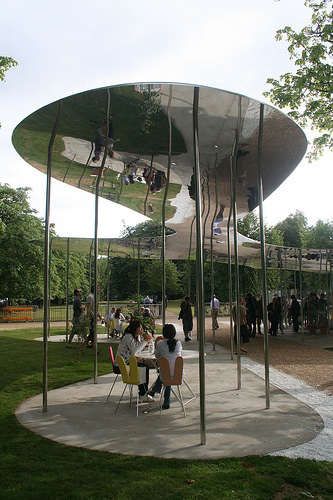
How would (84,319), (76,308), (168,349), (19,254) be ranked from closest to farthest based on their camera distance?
(168,349) < (84,319) < (76,308) < (19,254)

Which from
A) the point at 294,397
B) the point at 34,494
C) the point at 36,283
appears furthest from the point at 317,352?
the point at 36,283

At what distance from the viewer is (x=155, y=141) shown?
285 inches

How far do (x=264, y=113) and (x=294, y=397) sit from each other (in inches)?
195

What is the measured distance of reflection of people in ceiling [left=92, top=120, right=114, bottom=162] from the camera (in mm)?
6887

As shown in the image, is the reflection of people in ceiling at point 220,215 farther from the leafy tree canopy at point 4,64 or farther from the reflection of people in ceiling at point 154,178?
the leafy tree canopy at point 4,64

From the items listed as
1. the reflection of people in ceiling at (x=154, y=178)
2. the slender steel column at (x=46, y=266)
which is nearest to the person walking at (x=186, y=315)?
the reflection of people in ceiling at (x=154, y=178)

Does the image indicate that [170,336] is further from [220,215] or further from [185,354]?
[185,354]

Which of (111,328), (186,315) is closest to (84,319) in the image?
(111,328)

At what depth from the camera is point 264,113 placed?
6434 millimetres

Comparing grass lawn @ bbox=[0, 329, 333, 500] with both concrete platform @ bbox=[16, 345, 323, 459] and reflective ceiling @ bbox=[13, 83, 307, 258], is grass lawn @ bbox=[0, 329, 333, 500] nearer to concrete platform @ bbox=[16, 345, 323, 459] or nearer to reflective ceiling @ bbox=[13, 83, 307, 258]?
concrete platform @ bbox=[16, 345, 323, 459]

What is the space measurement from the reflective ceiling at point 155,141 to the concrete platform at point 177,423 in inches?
149

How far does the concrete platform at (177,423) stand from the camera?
5.78 metres

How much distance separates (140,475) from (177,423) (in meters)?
2.14

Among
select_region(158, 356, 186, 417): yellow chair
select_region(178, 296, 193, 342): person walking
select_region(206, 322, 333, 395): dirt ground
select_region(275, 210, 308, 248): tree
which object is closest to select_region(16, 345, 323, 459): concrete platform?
select_region(158, 356, 186, 417): yellow chair
